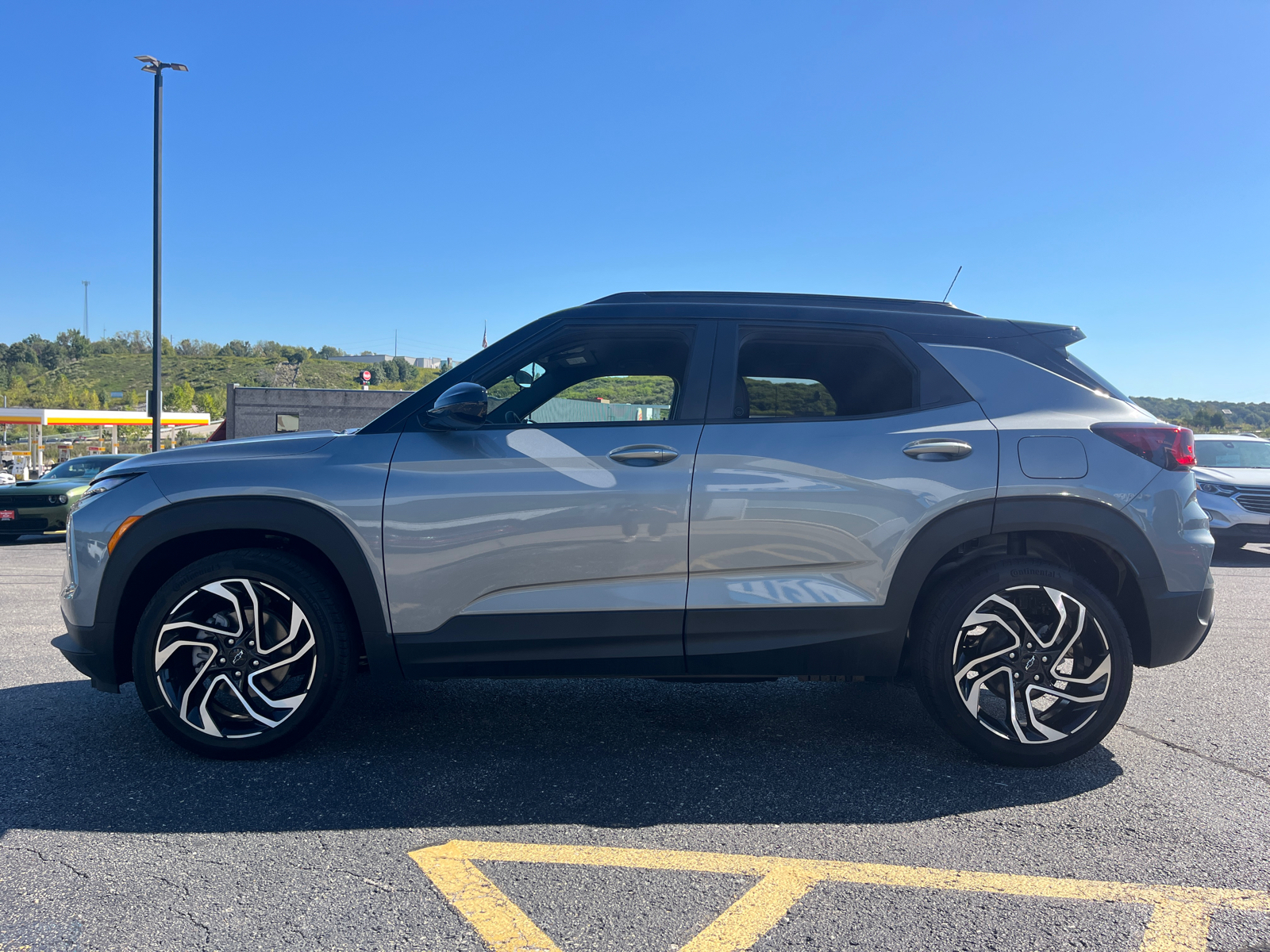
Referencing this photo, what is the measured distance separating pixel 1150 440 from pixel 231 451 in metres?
3.62

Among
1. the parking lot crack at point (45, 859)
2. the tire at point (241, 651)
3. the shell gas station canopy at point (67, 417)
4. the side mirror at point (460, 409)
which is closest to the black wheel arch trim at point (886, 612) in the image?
the side mirror at point (460, 409)

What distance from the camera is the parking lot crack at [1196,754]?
11.1ft

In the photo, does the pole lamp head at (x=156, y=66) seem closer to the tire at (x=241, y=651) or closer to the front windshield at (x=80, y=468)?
the front windshield at (x=80, y=468)

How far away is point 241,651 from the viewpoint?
3.34 metres

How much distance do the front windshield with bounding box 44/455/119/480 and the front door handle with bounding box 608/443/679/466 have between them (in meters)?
12.6

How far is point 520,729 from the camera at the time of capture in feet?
12.5

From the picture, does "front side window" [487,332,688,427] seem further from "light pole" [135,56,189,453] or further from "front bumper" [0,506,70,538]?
"light pole" [135,56,189,453]

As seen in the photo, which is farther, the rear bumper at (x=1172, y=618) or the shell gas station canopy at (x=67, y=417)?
the shell gas station canopy at (x=67, y=417)

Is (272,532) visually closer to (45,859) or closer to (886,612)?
(45,859)

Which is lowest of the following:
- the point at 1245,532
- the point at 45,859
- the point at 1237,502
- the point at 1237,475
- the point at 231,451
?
the point at 45,859

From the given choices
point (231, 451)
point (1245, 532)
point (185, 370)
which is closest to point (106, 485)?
point (231, 451)

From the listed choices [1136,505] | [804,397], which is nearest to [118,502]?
[804,397]

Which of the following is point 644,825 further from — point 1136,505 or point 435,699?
point 1136,505

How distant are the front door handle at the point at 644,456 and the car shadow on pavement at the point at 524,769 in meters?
1.18
